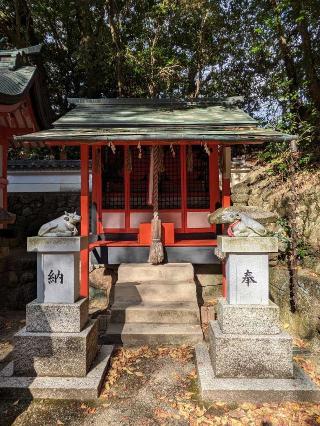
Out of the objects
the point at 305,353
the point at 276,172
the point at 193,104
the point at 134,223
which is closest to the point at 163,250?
the point at 134,223

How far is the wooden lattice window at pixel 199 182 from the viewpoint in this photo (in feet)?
30.3

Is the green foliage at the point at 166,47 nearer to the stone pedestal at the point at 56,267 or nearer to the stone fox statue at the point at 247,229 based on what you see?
the stone fox statue at the point at 247,229

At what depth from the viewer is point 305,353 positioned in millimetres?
A: 6059

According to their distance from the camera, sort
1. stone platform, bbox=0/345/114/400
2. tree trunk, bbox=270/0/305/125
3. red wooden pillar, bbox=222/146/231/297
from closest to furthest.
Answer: stone platform, bbox=0/345/114/400
red wooden pillar, bbox=222/146/231/297
tree trunk, bbox=270/0/305/125

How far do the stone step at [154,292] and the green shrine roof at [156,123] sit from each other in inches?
136

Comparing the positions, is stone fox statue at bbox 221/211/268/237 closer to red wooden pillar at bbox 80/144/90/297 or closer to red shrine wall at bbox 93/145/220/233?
red wooden pillar at bbox 80/144/90/297

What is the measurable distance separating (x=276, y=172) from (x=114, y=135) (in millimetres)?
7350

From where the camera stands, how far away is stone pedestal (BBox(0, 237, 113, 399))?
4.65m

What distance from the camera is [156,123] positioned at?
8.13m

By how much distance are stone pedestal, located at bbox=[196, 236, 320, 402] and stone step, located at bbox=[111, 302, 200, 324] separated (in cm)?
159

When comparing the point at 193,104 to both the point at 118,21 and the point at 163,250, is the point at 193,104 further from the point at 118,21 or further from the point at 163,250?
the point at 118,21

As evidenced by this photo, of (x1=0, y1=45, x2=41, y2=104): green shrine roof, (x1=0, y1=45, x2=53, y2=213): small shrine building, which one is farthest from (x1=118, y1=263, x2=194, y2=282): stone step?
(x1=0, y1=45, x2=41, y2=104): green shrine roof

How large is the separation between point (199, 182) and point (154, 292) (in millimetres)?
3664

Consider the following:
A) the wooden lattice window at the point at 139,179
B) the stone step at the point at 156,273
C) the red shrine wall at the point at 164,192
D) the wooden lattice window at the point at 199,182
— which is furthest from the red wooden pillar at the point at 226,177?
the wooden lattice window at the point at 139,179
